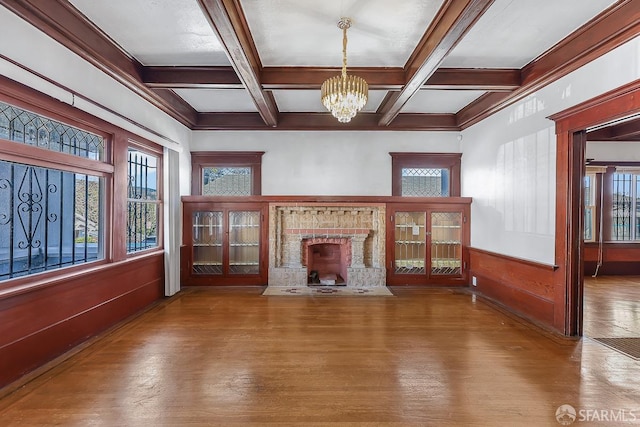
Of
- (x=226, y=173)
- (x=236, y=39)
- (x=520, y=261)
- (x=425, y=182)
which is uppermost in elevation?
(x=236, y=39)

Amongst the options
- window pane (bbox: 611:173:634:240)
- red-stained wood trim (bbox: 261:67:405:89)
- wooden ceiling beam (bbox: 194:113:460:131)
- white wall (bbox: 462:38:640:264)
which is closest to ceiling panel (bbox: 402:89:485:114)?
wooden ceiling beam (bbox: 194:113:460:131)

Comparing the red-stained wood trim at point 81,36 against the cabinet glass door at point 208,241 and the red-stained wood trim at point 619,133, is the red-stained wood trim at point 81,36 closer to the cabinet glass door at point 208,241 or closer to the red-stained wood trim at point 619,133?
the cabinet glass door at point 208,241

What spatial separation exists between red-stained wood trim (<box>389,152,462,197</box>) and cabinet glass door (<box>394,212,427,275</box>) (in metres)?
0.53

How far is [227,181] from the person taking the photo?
5.88m

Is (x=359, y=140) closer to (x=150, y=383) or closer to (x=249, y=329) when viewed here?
(x=249, y=329)

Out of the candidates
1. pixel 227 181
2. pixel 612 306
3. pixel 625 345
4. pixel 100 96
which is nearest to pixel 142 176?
pixel 100 96

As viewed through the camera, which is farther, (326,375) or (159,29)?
(159,29)

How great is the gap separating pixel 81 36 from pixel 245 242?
3691mm

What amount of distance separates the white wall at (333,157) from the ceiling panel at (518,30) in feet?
6.93

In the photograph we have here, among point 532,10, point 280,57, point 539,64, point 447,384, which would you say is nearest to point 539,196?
point 539,64

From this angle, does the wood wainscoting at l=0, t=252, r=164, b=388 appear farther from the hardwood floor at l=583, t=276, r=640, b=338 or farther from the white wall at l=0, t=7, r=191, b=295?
the hardwood floor at l=583, t=276, r=640, b=338

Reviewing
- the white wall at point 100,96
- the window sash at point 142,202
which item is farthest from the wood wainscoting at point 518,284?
the window sash at point 142,202

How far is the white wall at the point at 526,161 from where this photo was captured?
9.85 ft

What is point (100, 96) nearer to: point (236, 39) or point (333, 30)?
point (236, 39)
